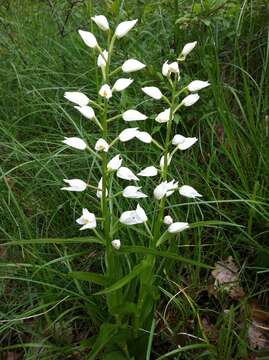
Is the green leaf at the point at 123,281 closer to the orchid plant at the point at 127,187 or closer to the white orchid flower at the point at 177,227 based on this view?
the orchid plant at the point at 127,187

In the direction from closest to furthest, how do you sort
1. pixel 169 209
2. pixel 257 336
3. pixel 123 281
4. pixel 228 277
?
1. pixel 123 281
2. pixel 257 336
3. pixel 228 277
4. pixel 169 209

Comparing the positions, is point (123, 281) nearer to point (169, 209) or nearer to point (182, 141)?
point (182, 141)

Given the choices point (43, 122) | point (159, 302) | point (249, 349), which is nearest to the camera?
point (249, 349)

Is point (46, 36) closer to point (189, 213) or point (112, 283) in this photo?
point (189, 213)

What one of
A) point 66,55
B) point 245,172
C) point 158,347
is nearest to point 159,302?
point 158,347

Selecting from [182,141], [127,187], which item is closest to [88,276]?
[127,187]

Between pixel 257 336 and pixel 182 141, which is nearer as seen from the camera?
pixel 182 141

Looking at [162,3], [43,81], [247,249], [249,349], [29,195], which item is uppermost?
[162,3]

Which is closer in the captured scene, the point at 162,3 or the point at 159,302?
the point at 159,302

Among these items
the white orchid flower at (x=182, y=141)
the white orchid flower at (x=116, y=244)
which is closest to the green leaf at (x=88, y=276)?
the white orchid flower at (x=116, y=244)
